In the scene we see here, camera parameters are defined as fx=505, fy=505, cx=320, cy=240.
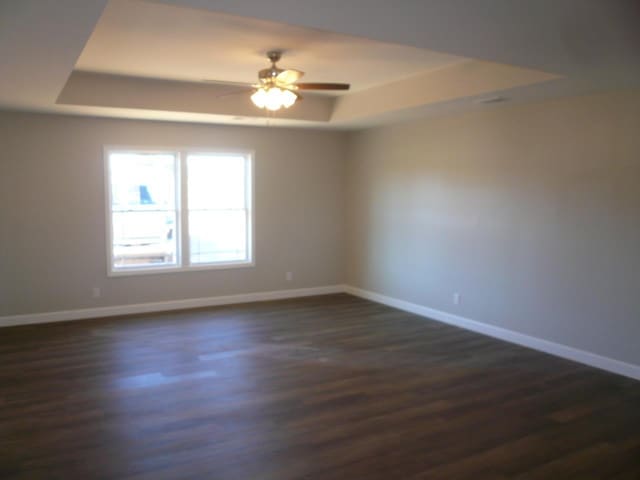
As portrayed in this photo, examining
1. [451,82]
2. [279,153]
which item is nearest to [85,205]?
[279,153]

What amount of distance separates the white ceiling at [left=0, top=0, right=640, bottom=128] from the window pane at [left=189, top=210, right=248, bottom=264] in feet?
4.41

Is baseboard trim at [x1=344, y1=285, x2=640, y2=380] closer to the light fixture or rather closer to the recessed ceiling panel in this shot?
the recessed ceiling panel

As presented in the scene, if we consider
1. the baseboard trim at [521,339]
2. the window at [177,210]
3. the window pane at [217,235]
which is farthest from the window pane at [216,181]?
the baseboard trim at [521,339]

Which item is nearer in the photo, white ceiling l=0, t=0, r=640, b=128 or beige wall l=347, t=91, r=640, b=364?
white ceiling l=0, t=0, r=640, b=128

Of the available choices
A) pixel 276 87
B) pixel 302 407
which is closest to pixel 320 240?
pixel 276 87

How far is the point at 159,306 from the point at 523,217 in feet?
15.0

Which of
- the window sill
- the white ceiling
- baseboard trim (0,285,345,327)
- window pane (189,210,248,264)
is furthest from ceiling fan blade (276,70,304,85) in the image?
baseboard trim (0,285,345,327)

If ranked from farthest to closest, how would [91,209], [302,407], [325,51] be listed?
[91,209] → [325,51] → [302,407]

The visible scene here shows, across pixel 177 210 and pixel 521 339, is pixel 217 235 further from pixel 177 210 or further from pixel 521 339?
pixel 521 339

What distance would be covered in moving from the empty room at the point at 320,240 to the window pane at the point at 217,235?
0.03m

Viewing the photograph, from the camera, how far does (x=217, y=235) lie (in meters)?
7.09

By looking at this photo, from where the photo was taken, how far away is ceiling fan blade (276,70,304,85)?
12.8ft

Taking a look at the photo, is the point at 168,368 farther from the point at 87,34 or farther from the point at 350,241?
the point at 350,241

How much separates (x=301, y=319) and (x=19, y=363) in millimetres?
2991
